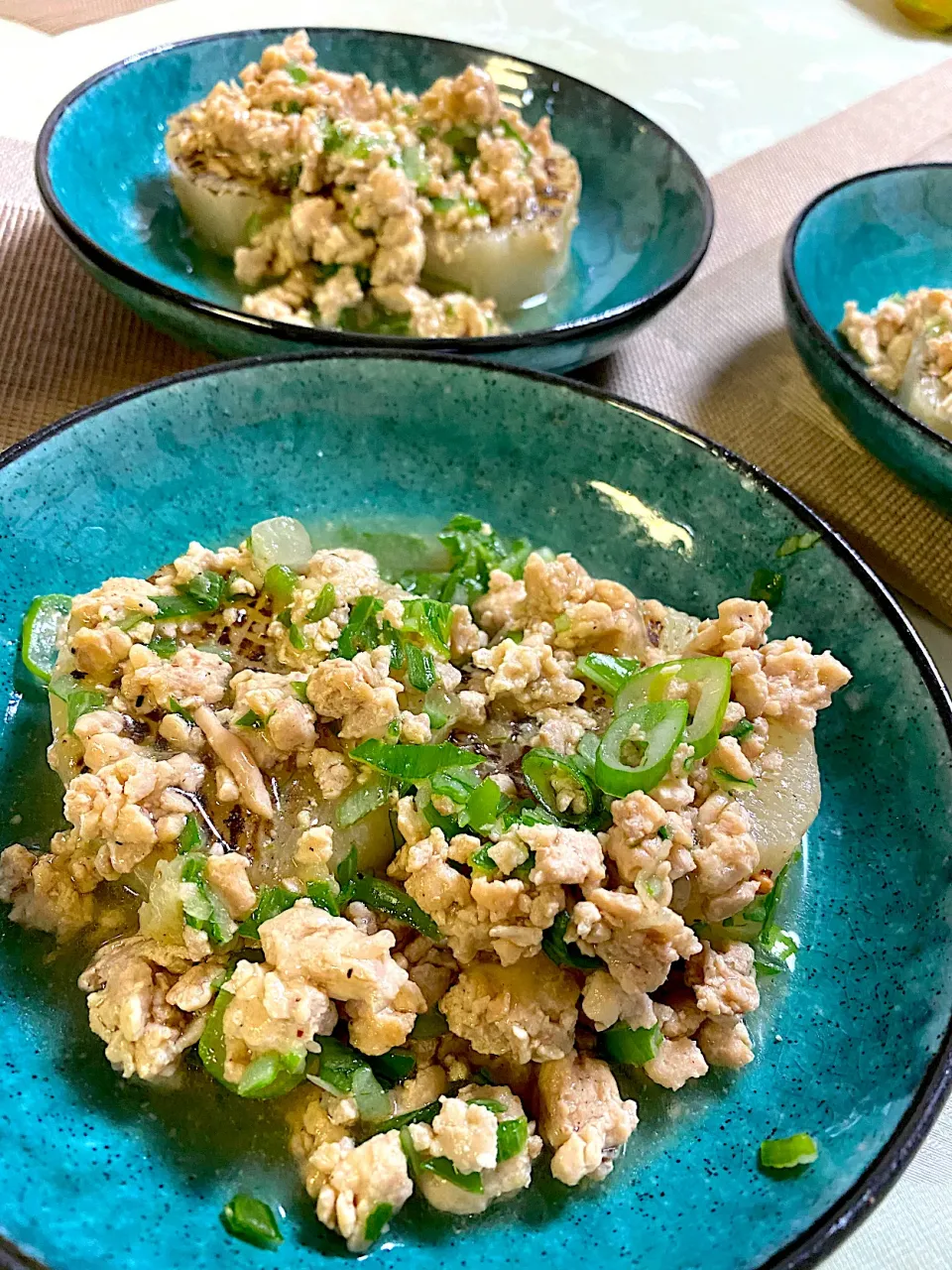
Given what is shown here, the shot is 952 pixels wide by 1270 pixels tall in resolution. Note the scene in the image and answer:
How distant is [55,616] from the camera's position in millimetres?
2031

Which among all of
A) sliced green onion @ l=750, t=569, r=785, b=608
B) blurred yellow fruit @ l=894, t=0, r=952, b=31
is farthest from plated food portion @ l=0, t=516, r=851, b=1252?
blurred yellow fruit @ l=894, t=0, r=952, b=31

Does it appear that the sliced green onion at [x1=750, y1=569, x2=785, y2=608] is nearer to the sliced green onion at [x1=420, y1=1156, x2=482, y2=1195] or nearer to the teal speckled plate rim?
the teal speckled plate rim

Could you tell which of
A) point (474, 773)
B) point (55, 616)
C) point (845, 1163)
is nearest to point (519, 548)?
point (474, 773)

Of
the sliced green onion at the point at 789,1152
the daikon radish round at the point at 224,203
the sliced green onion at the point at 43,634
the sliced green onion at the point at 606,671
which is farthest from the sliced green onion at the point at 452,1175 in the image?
the daikon radish round at the point at 224,203

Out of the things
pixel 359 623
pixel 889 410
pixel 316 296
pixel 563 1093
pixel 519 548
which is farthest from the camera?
pixel 316 296

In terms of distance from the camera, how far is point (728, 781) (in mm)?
1828

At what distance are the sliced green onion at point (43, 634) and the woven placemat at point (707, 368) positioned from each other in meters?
1.01

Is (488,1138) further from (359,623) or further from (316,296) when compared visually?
(316,296)

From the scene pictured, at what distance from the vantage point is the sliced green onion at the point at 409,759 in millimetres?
1765

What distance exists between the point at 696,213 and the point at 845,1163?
3.05 metres

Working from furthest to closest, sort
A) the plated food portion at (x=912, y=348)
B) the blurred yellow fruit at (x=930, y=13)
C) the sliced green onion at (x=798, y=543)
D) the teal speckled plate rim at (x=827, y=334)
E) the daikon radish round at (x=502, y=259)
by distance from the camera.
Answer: the blurred yellow fruit at (x=930, y=13), the daikon radish round at (x=502, y=259), the plated food portion at (x=912, y=348), the teal speckled plate rim at (x=827, y=334), the sliced green onion at (x=798, y=543)

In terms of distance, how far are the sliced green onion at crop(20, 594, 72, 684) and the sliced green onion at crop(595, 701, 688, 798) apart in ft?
3.34

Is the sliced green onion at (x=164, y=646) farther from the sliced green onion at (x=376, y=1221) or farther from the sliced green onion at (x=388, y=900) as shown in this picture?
the sliced green onion at (x=376, y=1221)

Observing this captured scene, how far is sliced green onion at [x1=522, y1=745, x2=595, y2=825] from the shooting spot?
1752 mm
